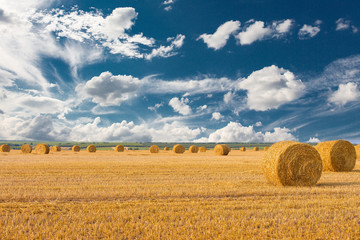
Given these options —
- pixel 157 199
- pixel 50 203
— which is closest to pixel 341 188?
pixel 157 199

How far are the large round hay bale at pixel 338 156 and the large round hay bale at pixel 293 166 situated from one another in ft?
22.0

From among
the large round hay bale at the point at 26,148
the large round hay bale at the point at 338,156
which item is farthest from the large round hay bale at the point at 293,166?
the large round hay bale at the point at 26,148

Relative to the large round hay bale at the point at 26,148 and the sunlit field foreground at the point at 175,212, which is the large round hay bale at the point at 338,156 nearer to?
the sunlit field foreground at the point at 175,212

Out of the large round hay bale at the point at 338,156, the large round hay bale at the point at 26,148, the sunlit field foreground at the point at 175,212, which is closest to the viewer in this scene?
the sunlit field foreground at the point at 175,212

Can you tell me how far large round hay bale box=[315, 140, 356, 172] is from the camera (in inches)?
779

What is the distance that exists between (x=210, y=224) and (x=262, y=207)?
249 cm

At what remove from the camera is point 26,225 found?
23.2 ft

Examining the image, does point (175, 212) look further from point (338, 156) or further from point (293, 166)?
point (338, 156)

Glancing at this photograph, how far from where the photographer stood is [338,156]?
781 inches

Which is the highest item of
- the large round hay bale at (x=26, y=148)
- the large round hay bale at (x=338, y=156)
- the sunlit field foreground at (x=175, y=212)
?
the large round hay bale at (x=338, y=156)

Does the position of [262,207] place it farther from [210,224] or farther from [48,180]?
[48,180]

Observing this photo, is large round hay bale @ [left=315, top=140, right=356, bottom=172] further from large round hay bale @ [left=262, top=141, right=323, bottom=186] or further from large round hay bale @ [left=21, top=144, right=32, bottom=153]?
large round hay bale @ [left=21, top=144, right=32, bottom=153]

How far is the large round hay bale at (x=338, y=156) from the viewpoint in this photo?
1978 centimetres

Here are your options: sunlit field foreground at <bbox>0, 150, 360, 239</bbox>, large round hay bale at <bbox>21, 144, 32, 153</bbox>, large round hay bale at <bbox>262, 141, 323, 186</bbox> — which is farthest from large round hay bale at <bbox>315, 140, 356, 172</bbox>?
large round hay bale at <bbox>21, 144, 32, 153</bbox>
